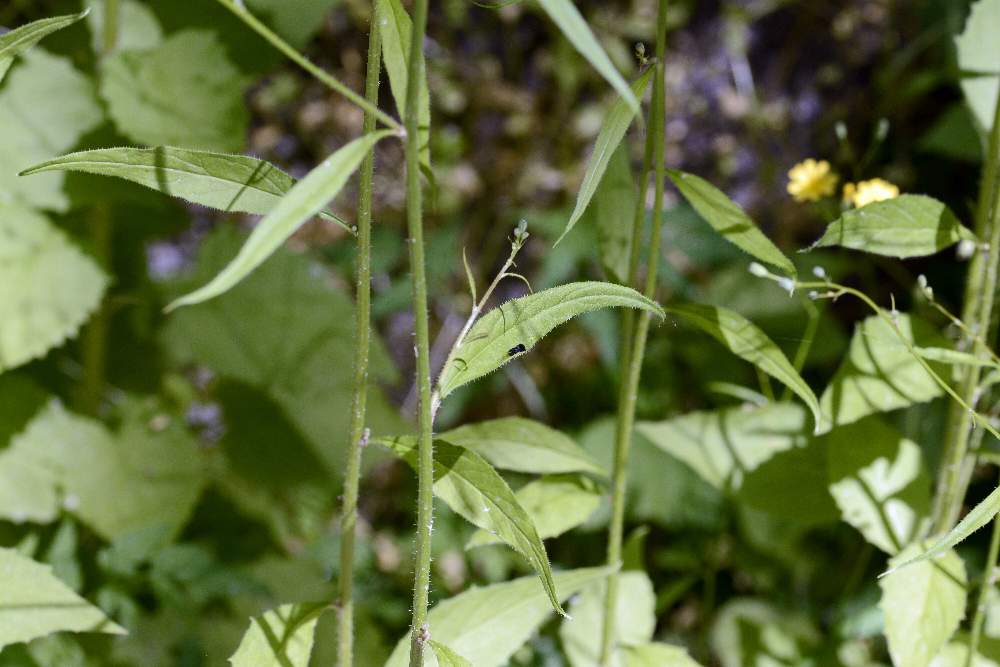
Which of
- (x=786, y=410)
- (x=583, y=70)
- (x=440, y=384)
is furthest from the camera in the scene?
(x=583, y=70)

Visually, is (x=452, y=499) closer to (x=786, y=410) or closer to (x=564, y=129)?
(x=786, y=410)

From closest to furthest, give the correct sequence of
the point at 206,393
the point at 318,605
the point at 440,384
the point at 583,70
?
the point at 440,384
the point at 318,605
the point at 206,393
the point at 583,70

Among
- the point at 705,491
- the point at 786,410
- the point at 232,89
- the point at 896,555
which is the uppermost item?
the point at 232,89

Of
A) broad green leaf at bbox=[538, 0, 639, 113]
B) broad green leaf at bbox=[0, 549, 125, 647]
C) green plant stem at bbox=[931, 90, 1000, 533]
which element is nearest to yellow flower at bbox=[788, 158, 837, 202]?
green plant stem at bbox=[931, 90, 1000, 533]

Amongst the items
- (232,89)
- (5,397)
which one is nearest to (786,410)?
(232,89)

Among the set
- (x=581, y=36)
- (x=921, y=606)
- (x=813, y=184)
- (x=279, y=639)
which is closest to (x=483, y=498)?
(x=279, y=639)

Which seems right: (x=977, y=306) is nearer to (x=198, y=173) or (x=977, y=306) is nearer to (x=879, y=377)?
(x=879, y=377)
